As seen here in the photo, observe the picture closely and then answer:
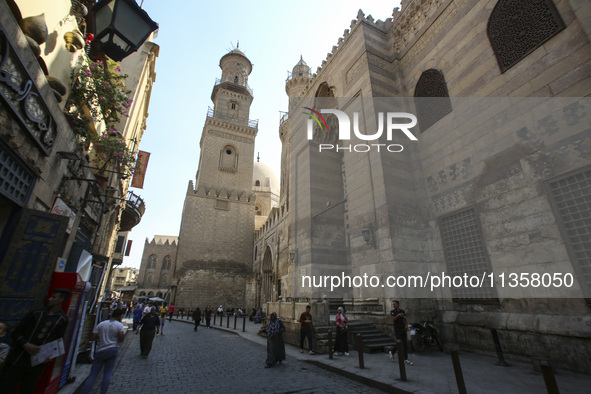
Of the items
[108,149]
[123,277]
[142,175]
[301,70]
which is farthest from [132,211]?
[123,277]

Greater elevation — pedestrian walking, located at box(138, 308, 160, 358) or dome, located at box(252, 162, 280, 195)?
dome, located at box(252, 162, 280, 195)

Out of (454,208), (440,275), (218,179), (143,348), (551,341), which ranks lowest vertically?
(143,348)

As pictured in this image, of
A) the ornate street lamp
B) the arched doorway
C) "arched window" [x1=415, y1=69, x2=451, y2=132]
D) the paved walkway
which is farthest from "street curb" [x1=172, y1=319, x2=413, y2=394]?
the arched doorway

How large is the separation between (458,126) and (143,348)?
10.2 meters

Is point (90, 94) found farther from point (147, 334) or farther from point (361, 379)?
point (361, 379)

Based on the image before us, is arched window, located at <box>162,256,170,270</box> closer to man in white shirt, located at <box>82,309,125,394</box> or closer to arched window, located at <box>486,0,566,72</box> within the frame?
man in white shirt, located at <box>82,309,125,394</box>

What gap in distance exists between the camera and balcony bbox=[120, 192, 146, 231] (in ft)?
47.8

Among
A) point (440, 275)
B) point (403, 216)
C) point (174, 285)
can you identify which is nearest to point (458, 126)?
point (403, 216)

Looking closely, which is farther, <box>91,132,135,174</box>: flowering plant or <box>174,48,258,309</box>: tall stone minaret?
<box>174,48,258,309</box>: tall stone minaret

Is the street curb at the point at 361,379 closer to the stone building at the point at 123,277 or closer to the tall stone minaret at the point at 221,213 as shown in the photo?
the tall stone minaret at the point at 221,213

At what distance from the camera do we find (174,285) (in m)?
24.8

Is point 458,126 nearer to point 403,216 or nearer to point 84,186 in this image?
point 403,216

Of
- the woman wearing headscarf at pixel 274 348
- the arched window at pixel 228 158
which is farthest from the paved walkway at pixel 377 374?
the arched window at pixel 228 158

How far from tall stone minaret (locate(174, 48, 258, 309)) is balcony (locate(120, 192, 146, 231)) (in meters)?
9.96
